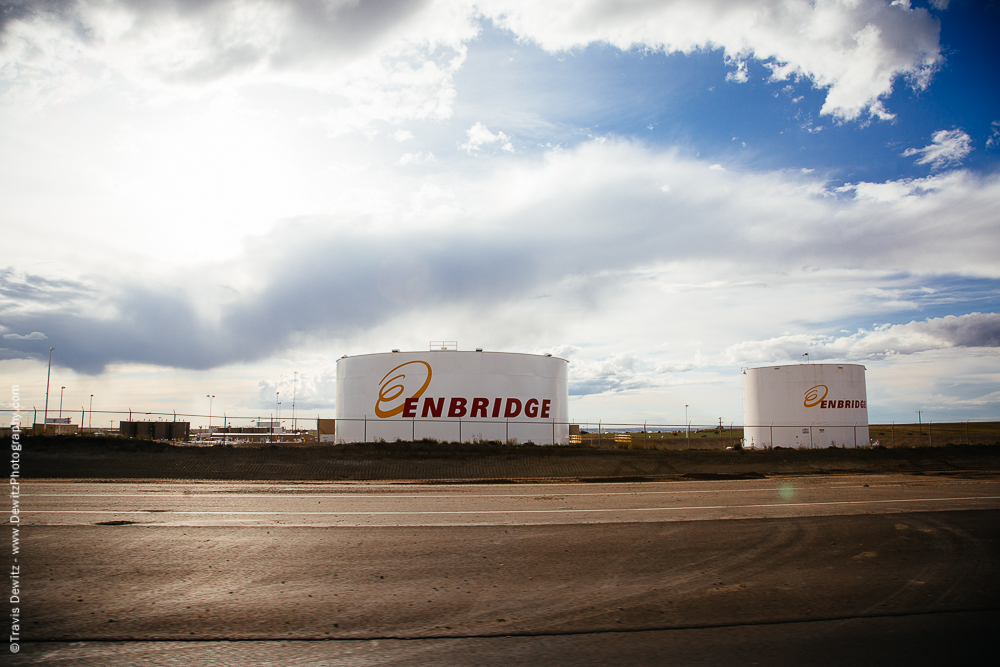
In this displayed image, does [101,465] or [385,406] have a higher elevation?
[385,406]

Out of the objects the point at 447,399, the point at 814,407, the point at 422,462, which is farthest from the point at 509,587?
the point at 814,407

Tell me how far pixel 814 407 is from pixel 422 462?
27.8 meters

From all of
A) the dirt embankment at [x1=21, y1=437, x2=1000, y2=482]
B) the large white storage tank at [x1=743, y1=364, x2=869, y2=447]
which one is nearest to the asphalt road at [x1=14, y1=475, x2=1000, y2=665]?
the dirt embankment at [x1=21, y1=437, x2=1000, y2=482]

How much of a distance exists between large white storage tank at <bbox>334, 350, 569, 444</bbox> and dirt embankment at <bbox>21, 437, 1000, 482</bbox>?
280 centimetres

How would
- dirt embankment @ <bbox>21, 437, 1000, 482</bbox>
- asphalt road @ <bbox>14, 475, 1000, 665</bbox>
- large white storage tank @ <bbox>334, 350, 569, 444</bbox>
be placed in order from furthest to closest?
large white storage tank @ <bbox>334, 350, 569, 444</bbox> < dirt embankment @ <bbox>21, 437, 1000, 482</bbox> < asphalt road @ <bbox>14, 475, 1000, 665</bbox>

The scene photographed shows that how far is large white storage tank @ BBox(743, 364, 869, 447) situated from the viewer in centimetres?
4041

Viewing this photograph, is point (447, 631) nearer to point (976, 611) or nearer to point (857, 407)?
point (976, 611)

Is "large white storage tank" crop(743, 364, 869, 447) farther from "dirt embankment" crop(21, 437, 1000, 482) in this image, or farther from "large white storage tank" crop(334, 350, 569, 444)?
"large white storage tank" crop(334, 350, 569, 444)

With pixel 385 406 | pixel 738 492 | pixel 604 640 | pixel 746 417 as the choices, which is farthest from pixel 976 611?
Result: pixel 746 417

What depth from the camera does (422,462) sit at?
29.6 metres

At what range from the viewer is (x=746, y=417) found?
44188 mm

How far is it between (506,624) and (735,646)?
1.79 meters

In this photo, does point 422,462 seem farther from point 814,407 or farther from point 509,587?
point 814,407

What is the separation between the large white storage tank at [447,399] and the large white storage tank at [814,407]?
600 inches
